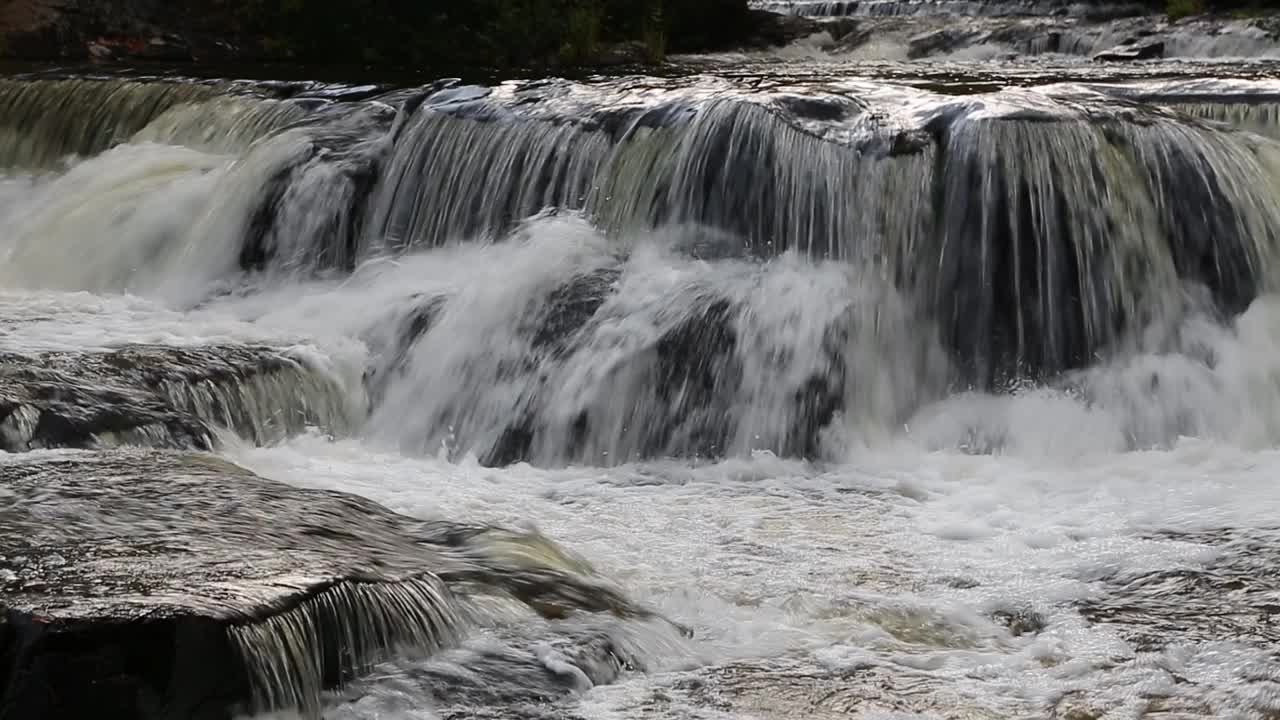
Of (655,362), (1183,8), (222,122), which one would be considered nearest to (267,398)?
(655,362)

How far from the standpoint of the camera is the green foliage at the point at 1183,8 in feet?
51.6

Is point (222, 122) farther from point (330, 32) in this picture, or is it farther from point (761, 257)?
point (761, 257)

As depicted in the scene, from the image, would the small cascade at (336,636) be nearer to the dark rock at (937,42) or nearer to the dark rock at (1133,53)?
A: the dark rock at (1133,53)

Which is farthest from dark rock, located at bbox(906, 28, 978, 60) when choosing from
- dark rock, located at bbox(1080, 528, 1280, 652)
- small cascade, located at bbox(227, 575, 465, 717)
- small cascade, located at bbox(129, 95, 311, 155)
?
small cascade, located at bbox(227, 575, 465, 717)

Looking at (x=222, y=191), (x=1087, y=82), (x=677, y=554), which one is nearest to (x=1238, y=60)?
(x=1087, y=82)

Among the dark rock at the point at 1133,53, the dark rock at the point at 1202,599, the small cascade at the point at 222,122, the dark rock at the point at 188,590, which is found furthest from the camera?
the dark rock at the point at 1133,53

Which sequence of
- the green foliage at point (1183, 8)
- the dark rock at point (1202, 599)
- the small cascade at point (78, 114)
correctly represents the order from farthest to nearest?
1. the green foliage at point (1183, 8)
2. the small cascade at point (78, 114)
3. the dark rock at point (1202, 599)

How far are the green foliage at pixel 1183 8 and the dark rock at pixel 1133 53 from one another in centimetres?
154

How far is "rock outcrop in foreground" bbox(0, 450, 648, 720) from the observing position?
3.72 metres

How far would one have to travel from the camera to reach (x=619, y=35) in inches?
605

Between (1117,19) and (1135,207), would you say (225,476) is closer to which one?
(1135,207)

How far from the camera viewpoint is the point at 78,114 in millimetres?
11648

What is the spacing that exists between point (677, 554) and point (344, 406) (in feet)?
8.01

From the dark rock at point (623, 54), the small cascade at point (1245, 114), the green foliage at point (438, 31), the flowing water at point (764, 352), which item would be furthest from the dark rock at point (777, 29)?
the small cascade at point (1245, 114)
